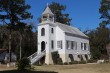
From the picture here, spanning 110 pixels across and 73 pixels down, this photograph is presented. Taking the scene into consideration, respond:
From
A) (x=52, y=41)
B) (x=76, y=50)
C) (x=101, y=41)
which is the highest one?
(x=101, y=41)

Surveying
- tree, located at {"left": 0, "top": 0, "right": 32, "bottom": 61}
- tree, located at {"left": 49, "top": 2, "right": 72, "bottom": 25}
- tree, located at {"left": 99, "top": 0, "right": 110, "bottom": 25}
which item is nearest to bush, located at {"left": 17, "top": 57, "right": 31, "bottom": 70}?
tree, located at {"left": 0, "top": 0, "right": 32, "bottom": 61}

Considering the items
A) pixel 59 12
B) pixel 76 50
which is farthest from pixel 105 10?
pixel 59 12

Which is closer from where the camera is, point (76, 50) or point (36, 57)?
point (36, 57)

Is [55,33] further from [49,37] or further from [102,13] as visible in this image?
[102,13]

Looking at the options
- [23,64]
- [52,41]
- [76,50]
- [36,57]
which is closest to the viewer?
[23,64]

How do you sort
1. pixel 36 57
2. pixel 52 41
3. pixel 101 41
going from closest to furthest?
1. pixel 36 57
2. pixel 52 41
3. pixel 101 41

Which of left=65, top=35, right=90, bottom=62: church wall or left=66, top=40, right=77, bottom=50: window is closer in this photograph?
left=65, top=35, right=90, bottom=62: church wall

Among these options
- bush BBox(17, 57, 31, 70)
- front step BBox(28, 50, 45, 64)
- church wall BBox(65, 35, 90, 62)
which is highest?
church wall BBox(65, 35, 90, 62)

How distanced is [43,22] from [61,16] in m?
35.0

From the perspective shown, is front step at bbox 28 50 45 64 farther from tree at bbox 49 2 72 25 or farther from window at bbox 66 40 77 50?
tree at bbox 49 2 72 25

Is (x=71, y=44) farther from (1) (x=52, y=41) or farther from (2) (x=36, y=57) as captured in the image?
(2) (x=36, y=57)

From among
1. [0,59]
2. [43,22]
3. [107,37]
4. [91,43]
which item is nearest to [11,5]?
[43,22]

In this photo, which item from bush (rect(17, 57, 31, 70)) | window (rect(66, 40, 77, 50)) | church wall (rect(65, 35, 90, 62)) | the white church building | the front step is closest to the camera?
bush (rect(17, 57, 31, 70))

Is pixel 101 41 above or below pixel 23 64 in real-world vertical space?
above
